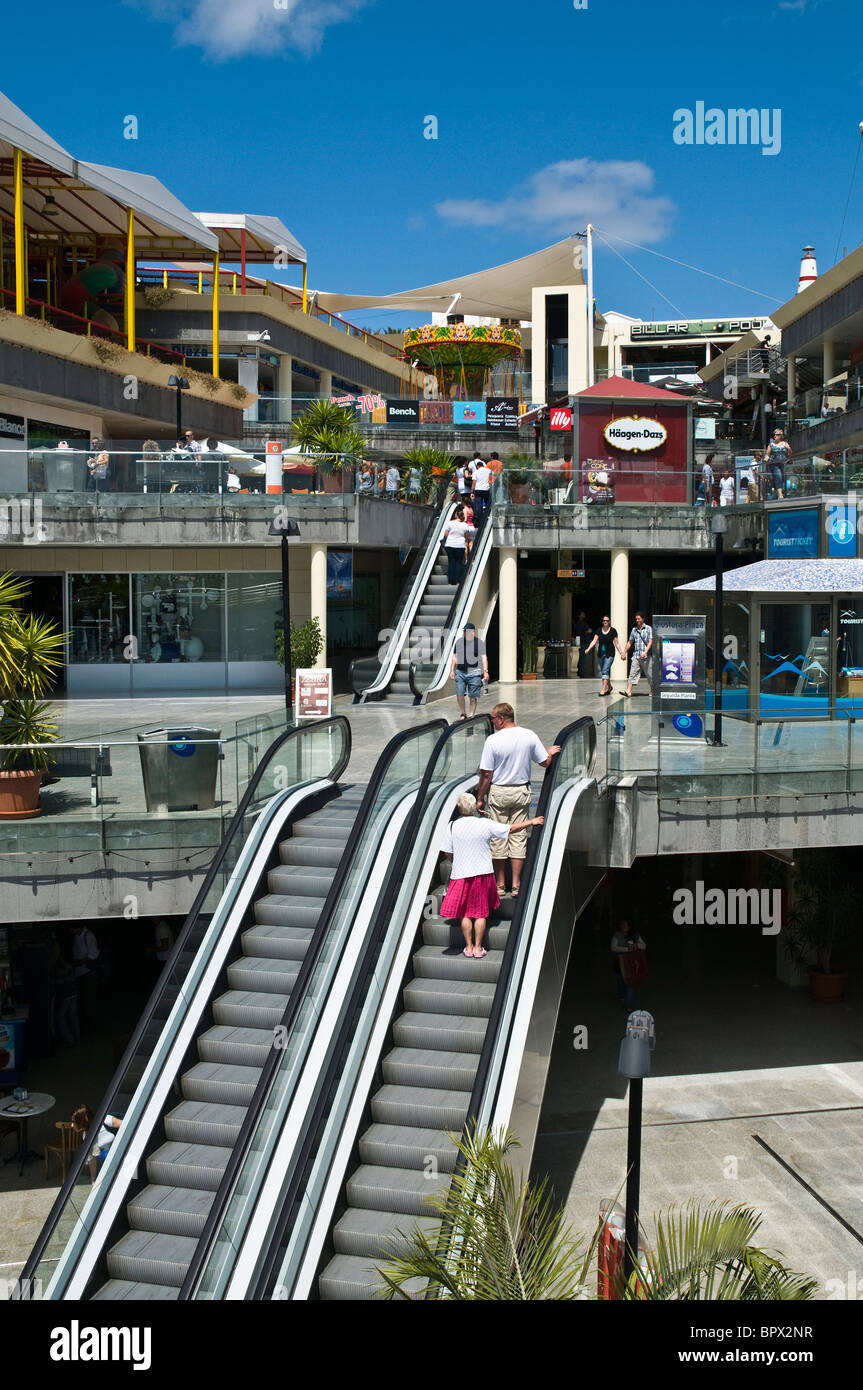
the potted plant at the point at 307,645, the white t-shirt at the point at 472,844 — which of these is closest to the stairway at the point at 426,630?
the potted plant at the point at 307,645

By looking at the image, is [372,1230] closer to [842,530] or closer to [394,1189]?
[394,1189]

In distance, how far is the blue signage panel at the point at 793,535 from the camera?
20.8m

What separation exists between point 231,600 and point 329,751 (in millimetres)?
13713

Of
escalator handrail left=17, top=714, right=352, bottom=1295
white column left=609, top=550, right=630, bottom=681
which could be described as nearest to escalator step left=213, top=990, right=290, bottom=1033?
escalator handrail left=17, top=714, right=352, bottom=1295

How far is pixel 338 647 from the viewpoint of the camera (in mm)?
32188

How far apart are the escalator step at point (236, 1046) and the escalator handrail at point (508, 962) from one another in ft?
6.20

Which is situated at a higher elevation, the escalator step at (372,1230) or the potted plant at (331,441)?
the potted plant at (331,441)

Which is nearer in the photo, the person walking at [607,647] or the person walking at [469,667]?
the person walking at [469,667]

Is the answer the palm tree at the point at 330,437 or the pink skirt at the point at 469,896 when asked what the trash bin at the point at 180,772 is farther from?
the palm tree at the point at 330,437

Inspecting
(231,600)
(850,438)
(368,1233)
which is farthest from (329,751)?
(850,438)

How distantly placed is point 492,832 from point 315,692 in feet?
23.1

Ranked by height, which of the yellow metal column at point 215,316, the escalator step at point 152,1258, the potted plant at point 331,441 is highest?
the yellow metal column at point 215,316

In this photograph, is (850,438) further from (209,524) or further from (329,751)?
(329,751)

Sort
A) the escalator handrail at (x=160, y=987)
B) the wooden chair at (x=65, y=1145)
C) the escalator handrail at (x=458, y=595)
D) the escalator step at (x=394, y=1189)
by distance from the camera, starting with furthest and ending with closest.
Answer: the escalator handrail at (x=458, y=595)
the wooden chair at (x=65, y=1145)
the escalator step at (x=394, y=1189)
the escalator handrail at (x=160, y=987)
